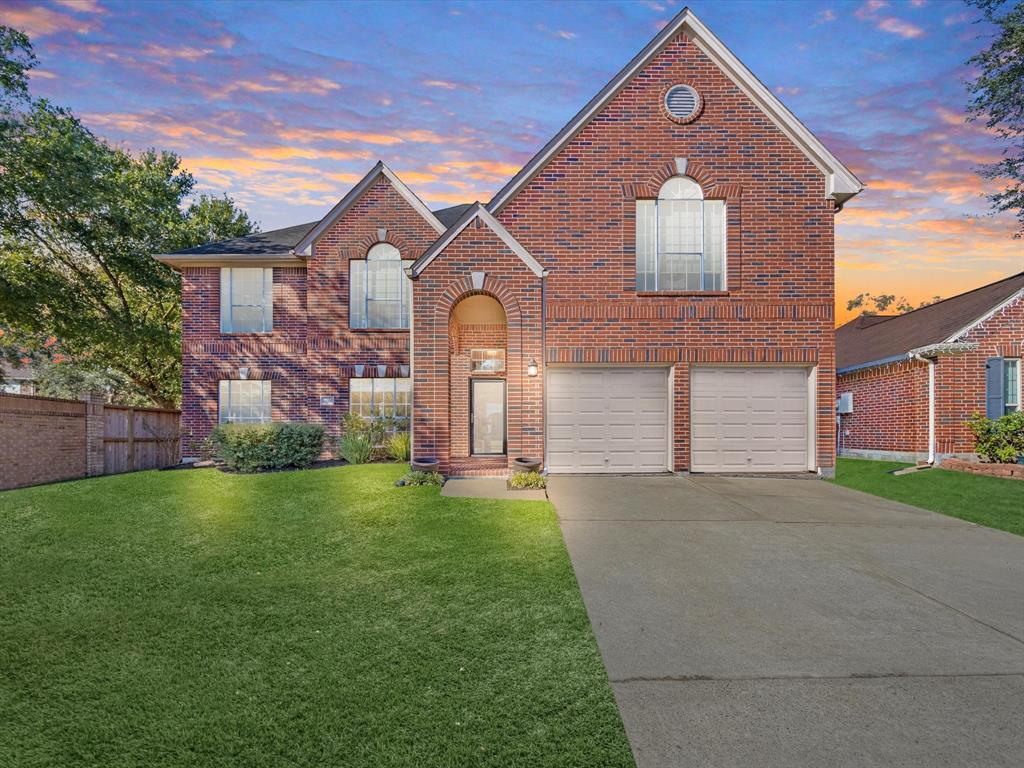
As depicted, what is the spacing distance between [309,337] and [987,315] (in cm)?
1938

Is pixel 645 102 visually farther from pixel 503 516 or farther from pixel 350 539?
pixel 350 539

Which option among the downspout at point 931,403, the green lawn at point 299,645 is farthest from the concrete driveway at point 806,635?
the downspout at point 931,403

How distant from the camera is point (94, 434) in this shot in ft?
48.7

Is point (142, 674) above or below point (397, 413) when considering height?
below

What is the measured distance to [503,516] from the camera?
8.73 m

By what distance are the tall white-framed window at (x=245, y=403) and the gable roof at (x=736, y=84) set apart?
9.35 metres

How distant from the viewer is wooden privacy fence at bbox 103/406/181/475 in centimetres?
1561

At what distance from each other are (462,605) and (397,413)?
11961mm

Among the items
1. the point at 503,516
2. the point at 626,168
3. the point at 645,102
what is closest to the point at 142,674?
the point at 503,516

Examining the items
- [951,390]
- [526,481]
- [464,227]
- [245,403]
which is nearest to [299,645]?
[526,481]

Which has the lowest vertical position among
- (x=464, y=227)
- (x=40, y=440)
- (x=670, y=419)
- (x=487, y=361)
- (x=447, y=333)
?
(x=40, y=440)

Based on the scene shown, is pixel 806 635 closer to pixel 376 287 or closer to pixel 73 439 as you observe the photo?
pixel 376 287

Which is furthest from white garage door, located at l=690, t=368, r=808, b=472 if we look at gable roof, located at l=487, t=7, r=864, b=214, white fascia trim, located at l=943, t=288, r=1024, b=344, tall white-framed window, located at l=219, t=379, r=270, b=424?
tall white-framed window, located at l=219, t=379, r=270, b=424

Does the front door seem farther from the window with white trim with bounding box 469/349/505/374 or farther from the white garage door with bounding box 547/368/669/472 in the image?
the white garage door with bounding box 547/368/669/472
